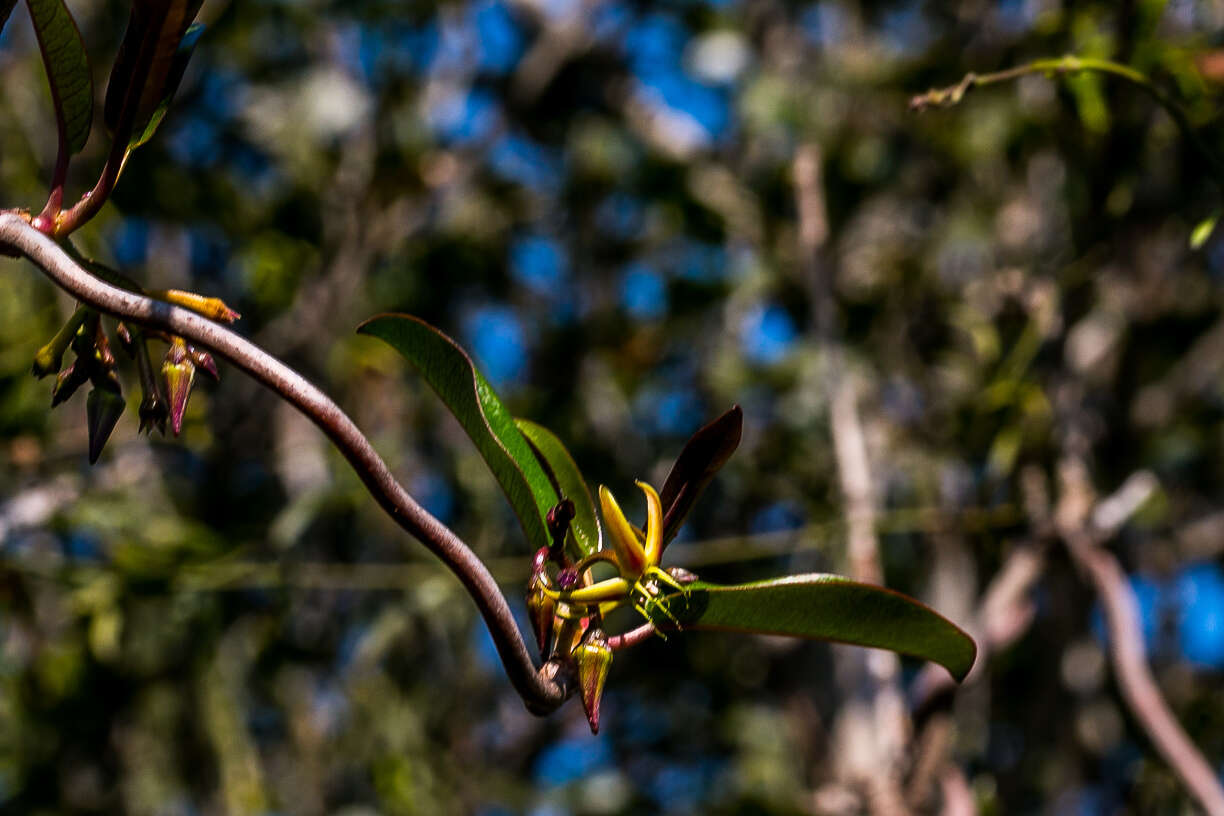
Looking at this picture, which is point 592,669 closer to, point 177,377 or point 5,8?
point 177,377

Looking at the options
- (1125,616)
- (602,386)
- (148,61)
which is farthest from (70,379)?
(602,386)

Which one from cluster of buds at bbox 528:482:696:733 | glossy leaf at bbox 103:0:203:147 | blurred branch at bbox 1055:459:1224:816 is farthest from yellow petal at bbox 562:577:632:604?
blurred branch at bbox 1055:459:1224:816

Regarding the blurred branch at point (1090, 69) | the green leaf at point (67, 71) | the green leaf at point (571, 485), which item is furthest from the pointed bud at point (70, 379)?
the blurred branch at point (1090, 69)

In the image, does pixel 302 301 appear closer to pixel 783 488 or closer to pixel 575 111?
pixel 575 111

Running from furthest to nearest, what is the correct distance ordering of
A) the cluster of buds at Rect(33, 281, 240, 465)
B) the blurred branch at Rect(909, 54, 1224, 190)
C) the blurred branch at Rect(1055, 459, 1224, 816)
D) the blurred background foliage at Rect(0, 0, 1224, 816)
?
the blurred background foliage at Rect(0, 0, 1224, 816) → the blurred branch at Rect(1055, 459, 1224, 816) → the blurred branch at Rect(909, 54, 1224, 190) → the cluster of buds at Rect(33, 281, 240, 465)

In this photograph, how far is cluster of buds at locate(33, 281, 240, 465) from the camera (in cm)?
65

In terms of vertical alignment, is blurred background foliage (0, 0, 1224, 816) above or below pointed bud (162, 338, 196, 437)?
above

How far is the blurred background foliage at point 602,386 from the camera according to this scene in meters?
2.00

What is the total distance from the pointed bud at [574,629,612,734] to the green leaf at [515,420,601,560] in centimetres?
7

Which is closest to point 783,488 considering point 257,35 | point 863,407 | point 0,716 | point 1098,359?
point 863,407

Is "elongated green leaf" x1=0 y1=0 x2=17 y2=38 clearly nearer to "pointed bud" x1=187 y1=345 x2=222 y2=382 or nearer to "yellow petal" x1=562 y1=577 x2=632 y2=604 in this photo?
"pointed bud" x1=187 y1=345 x2=222 y2=382

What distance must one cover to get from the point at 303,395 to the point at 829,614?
0.28m

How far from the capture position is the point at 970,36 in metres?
2.63

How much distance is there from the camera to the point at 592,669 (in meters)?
0.63
